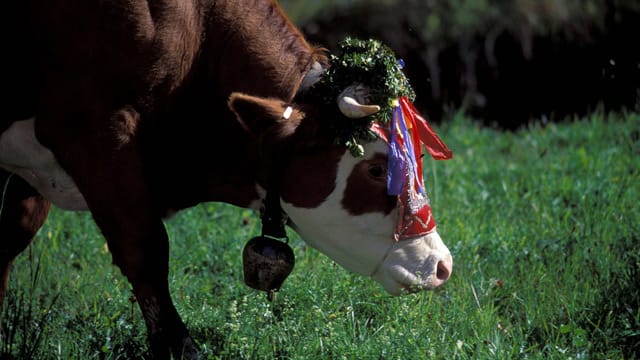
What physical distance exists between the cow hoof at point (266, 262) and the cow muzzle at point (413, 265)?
348 mm

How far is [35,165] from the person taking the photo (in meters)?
3.90

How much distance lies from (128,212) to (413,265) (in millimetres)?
1053

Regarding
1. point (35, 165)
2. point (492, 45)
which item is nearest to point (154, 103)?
point (35, 165)

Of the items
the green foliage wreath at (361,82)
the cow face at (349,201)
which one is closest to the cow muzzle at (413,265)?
the cow face at (349,201)

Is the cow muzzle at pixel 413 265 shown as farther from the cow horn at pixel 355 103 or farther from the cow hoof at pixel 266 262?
the cow horn at pixel 355 103

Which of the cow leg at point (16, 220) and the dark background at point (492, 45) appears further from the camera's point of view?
the dark background at point (492, 45)

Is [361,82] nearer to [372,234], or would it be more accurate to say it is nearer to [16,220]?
[372,234]

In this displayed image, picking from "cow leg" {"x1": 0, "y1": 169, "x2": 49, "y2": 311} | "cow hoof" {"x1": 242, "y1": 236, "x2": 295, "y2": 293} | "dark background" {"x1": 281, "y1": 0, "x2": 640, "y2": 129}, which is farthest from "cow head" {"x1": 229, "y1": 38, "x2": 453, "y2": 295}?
"dark background" {"x1": 281, "y1": 0, "x2": 640, "y2": 129}

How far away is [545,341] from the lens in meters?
4.31

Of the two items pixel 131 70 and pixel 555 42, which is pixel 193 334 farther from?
pixel 555 42

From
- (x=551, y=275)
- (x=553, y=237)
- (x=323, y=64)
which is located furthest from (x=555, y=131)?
(x=323, y=64)

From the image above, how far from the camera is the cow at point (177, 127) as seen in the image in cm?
368

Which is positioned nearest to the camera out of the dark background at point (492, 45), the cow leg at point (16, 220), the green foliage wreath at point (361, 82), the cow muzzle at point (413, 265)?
the green foliage wreath at point (361, 82)

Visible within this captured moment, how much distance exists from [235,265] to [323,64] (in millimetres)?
1453
